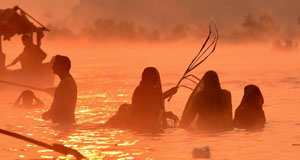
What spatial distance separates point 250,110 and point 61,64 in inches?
154

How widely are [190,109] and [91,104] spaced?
890 centimetres

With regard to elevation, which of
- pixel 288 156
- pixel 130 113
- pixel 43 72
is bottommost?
pixel 288 156

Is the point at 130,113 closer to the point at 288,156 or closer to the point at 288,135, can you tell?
the point at 288,135

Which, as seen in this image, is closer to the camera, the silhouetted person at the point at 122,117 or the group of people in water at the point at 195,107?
the group of people in water at the point at 195,107

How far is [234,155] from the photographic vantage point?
12.9 metres

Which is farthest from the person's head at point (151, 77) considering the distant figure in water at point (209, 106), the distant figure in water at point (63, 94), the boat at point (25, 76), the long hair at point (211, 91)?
the boat at point (25, 76)

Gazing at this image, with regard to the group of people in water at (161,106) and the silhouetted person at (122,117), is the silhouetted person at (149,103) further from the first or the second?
the silhouetted person at (122,117)

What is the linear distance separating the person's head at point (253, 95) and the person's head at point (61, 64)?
3.65 m

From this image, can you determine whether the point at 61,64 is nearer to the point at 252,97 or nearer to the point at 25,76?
the point at 252,97

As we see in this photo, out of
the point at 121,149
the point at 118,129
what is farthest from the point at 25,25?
the point at 121,149

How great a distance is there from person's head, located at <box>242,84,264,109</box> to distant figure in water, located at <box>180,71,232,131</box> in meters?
0.53

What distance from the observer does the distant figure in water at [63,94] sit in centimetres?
1570

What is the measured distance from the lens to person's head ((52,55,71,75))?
51.3 feet

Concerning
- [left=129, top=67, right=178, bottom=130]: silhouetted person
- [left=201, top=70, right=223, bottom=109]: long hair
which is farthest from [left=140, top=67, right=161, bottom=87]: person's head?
[left=201, top=70, right=223, bottom=109]: long hair
